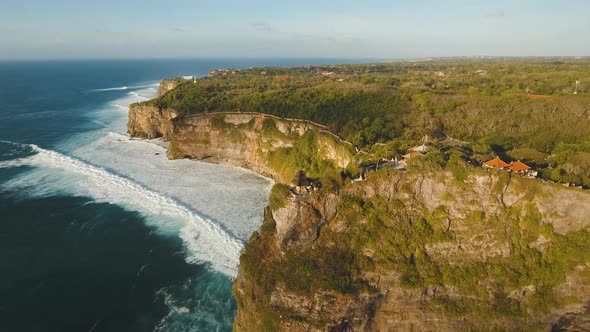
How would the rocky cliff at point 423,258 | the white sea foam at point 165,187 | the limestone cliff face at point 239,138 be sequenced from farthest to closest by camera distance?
the limestone cliff face at point 239,138, the white sea foam at point 165,187, the rocky cliff at point 423,258

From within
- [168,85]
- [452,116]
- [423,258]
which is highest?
[168,85]

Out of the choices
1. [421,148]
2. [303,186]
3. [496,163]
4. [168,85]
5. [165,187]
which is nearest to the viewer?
[303,186]

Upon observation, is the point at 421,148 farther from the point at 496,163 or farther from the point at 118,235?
the point at 118,235

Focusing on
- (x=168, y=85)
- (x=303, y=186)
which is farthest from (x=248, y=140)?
(x=168, y=85)

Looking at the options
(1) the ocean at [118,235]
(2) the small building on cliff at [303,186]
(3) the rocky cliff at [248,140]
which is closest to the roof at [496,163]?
(2) the small building on cliff at [303,186]

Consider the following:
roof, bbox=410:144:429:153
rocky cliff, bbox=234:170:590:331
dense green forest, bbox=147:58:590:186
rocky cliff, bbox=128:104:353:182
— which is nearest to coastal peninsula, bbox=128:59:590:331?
rocky cliff, bbox=234:170:590:331

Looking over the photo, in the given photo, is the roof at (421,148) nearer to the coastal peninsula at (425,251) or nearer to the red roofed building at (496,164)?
the coastal peninsula at (425,251)
